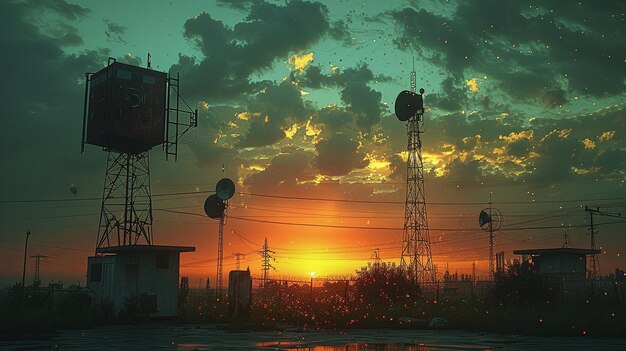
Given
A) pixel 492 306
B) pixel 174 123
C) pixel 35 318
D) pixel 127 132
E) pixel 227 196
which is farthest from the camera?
pixel 227 196

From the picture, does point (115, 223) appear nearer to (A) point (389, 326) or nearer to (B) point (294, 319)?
(B) point (294, 319)

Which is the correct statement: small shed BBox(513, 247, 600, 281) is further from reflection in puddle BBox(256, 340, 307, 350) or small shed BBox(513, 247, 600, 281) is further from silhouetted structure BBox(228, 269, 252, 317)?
reflection in puddle BBox(256, 340, 307, 350)

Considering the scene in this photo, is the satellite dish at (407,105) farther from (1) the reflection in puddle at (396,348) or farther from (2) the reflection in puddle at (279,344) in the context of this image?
(1) the reflection in puddle at (396,348)

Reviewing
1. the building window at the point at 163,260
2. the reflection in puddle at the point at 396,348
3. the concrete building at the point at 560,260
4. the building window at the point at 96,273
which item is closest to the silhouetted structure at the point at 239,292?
the building window at the point at 163,260

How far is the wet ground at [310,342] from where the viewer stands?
1798cm

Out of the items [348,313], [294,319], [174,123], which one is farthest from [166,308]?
[174,123]

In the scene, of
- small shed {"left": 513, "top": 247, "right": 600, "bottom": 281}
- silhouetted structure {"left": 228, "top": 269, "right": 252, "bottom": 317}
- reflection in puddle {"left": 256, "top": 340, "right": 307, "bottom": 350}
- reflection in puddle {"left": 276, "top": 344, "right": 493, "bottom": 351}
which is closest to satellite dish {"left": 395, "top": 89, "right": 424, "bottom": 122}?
small shed {"left": 513, "top": 247, "right": 600, "bottom": 281}

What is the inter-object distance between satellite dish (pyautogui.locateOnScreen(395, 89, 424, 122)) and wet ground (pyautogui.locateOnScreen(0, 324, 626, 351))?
108 feet

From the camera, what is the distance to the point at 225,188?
2004 inches

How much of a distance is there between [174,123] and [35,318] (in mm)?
21734

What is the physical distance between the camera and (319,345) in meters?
18.9

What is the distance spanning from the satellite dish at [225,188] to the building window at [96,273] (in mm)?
17408

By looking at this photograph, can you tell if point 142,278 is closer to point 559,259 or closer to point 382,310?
point 382,310

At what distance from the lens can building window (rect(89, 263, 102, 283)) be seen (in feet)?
111
